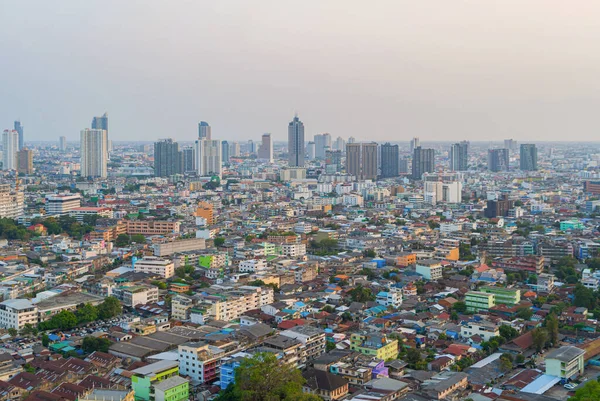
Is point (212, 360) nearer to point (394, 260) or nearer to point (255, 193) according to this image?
point (394, 260)

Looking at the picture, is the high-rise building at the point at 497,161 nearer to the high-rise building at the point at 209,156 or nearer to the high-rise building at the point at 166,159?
the high-rise building at the point at 209,156

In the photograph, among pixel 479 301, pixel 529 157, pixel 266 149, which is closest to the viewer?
pixel 479 301

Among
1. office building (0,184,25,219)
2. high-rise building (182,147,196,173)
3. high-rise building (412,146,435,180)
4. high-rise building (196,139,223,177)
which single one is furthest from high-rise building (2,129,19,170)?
high-rise building (412,146,435,180)

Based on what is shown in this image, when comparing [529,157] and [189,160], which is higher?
[529,157]

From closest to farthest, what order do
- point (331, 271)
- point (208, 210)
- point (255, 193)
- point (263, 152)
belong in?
point (331, 271)
point (208, 210)
point (255, 193)
point (263, 152)

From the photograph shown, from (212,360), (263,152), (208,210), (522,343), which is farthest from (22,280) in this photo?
(263,152)

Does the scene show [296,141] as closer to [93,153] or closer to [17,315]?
[93,153]

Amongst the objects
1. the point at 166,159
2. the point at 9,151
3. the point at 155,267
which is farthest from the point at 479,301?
the point at 9,151
